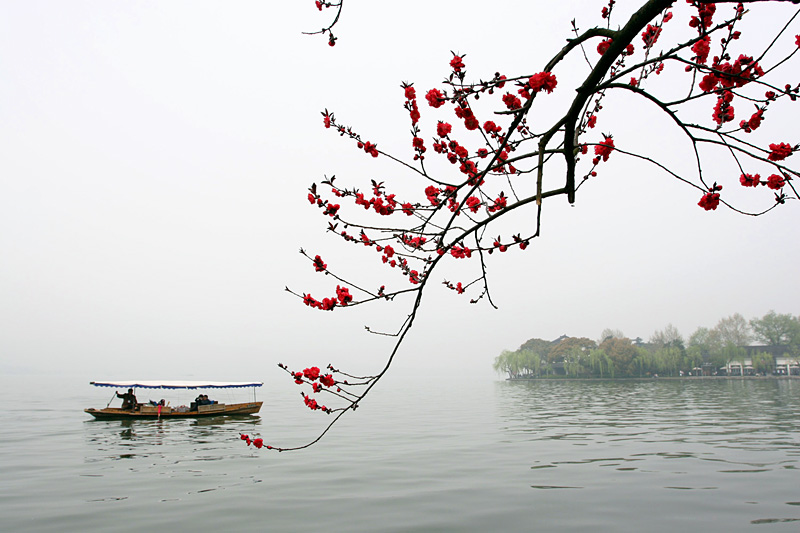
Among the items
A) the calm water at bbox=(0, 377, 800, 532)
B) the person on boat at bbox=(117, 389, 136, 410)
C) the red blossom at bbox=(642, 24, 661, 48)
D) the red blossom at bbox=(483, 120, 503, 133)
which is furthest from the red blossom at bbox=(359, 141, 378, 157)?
the person on boat at bbox=(117, 389, 136, 410)

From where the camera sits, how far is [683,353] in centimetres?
10262

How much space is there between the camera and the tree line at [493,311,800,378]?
329 ft

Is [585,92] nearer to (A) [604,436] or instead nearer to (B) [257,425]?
(A) [604,436]

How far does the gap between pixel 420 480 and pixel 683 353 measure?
10622cm

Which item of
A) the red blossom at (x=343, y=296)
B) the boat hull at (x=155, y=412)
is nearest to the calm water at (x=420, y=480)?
the boat hull at (x=155, y=412)

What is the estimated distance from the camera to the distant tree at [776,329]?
341 feet

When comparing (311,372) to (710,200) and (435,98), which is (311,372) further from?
(710,200)

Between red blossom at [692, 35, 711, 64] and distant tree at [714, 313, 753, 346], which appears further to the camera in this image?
distant tree at [714, 313, 753, 346]

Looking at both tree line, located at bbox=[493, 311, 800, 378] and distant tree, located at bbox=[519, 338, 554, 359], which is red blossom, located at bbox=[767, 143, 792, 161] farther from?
distant tree, located at bbox=[519, 338, 554, 359]

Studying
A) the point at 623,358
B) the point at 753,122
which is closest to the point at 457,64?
the point at 753,122

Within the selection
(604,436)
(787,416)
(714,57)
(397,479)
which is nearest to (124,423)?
(397,479)

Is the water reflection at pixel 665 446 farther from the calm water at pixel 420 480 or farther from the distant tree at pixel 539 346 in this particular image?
the distant tree at pixel 539 346

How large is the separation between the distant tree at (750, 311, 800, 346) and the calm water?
100833 mm

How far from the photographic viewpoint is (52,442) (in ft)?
72.7
